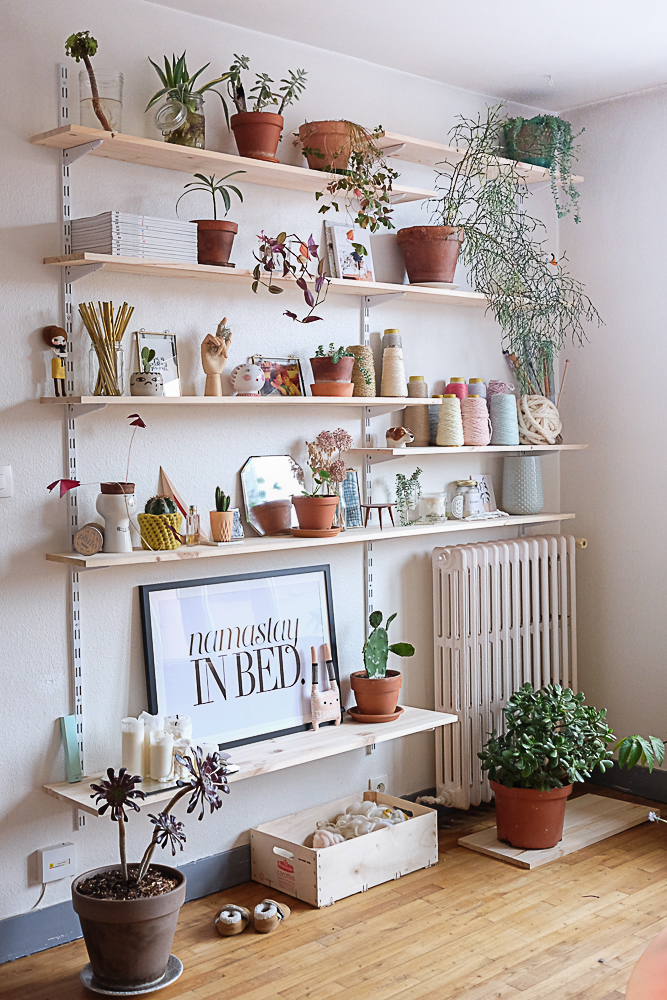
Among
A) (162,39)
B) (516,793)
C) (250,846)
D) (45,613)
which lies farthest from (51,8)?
(516,793)

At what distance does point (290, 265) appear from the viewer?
10.3ft

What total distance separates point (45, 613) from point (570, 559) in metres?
2.18

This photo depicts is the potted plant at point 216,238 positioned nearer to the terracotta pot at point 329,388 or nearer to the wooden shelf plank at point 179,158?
the wooden shelf plank at point 179,158

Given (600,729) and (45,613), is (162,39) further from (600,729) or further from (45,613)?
(600,729)

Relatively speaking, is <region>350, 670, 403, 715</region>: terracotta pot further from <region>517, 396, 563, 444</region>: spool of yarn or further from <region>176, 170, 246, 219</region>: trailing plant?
<region>176, 170, 246, 219</region>: trailing plant

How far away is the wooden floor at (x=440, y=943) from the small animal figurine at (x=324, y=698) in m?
0.56

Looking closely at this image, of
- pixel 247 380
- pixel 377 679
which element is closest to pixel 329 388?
pixel 247 380

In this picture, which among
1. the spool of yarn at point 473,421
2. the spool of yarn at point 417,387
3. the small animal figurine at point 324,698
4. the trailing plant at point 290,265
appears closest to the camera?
the trailing plant at point 290,265

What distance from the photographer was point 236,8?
3021 mm

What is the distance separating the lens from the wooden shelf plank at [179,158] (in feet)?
8.82

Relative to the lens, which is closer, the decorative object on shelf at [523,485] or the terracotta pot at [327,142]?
the terracotta pot at [327,142]

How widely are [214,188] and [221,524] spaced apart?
1018mm

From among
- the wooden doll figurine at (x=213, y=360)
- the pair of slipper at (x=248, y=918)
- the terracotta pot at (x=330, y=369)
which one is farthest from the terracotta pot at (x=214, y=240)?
the pair of slipper at (x=248, y=918)

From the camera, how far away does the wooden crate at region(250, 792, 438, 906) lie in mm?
3066
